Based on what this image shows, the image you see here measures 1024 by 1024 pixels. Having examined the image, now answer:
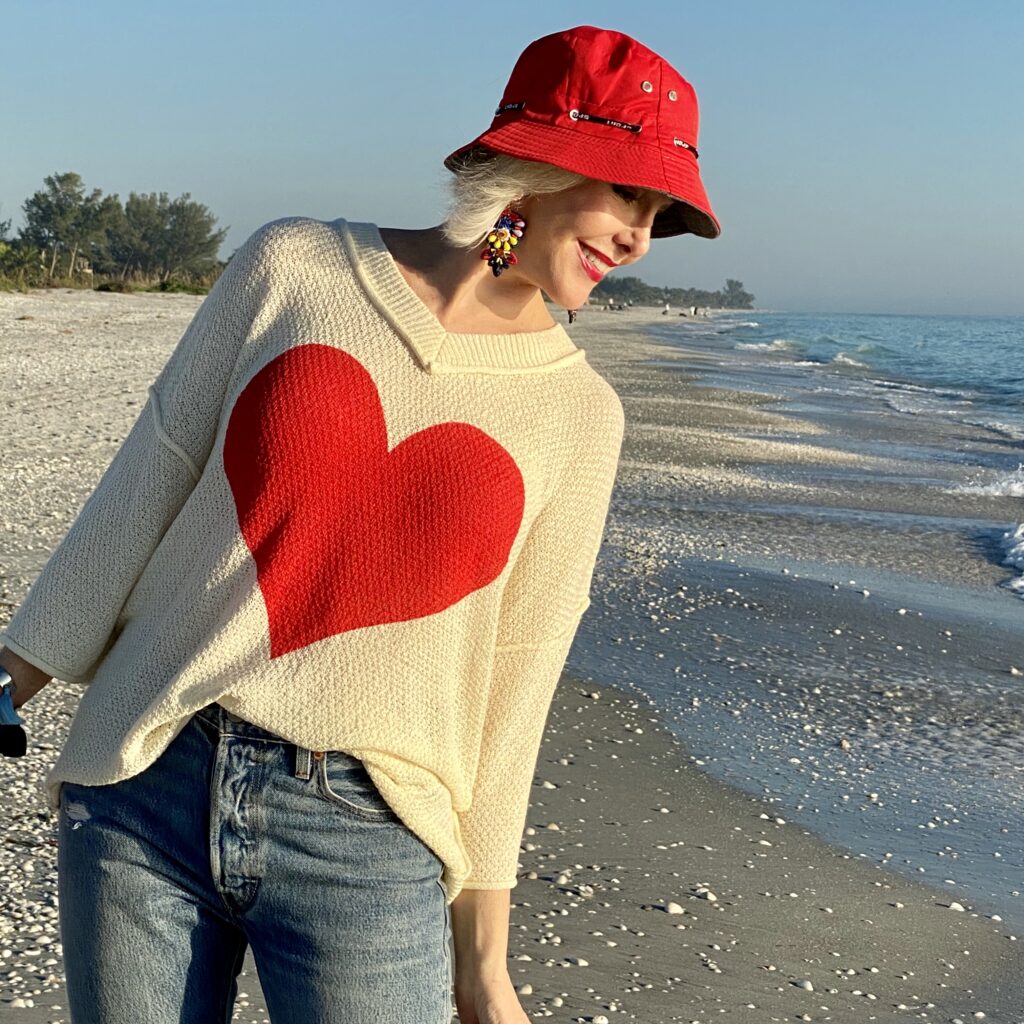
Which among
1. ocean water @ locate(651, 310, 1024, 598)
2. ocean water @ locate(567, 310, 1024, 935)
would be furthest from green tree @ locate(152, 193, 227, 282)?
ocean water @ locate(567, 310, 1024, 935)

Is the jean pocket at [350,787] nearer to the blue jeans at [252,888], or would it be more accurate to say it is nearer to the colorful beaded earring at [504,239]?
the blue jeans at [252,888]

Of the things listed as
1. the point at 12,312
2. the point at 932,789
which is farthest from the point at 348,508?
the point at 12,312

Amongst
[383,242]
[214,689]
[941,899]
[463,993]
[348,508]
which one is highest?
[383,242]

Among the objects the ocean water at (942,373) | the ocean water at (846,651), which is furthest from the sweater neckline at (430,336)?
the ocean water at (942,373)

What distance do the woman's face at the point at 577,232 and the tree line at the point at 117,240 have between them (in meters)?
46.0

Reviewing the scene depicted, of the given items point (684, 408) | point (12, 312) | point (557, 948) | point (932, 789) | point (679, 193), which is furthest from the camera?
point (12, 312)

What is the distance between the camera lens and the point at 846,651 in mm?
7090

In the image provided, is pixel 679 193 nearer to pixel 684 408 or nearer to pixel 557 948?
pixel 557 948

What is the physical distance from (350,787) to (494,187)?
85 centimetres

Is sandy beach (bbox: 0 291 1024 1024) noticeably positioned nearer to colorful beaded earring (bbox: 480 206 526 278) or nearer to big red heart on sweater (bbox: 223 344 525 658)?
big red heart on sweater (bbox: 223 344 525 658)

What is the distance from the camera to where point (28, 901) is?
3.66 meters

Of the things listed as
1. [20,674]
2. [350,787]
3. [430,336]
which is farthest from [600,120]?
[20,674]

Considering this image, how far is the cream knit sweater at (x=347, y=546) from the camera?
5.97 feet

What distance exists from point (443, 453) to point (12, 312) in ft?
88.3
